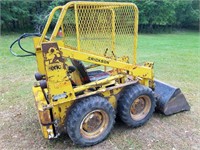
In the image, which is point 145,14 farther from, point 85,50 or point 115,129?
point 85,50

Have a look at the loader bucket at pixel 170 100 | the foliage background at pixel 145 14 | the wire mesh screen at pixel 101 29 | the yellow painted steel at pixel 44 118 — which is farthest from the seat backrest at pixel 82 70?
the foliage background at pixel 145 14

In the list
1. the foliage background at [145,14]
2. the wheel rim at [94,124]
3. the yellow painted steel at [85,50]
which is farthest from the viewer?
the foliage background at [145,14]

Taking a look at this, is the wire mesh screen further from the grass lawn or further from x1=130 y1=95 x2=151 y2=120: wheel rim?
the grass lawn

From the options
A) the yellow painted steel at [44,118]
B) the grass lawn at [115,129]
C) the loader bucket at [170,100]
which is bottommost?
the grass lawn at [115,129]

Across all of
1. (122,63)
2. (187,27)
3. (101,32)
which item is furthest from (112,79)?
(187,27)

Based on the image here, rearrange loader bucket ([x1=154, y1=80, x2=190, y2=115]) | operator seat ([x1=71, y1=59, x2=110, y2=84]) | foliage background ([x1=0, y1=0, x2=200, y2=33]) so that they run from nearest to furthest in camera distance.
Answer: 1. operator seat ([x1=71, y1=59, x2=110, y2=84])
2. loader bucket ([x1=154, y1=80, x2=190, y2=115])
3. foliage background ([x1=0, y1=0, x2=200, y2=33])

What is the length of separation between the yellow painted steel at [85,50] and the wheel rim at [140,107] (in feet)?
0.98

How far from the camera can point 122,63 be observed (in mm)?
3066

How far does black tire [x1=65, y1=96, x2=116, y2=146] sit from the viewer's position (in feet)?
8.92

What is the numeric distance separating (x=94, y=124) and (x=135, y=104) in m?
0.80

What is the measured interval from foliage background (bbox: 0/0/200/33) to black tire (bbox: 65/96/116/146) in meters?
9.38

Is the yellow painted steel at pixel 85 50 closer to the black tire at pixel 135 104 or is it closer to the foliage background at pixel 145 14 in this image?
the black tire at pixel 135 104

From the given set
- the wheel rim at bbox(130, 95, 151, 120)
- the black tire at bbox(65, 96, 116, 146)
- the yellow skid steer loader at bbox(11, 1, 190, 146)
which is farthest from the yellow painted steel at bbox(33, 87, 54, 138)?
the wheel rim at bbox(130, 95, 151, 120)

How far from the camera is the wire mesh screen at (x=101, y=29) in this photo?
2.70m
